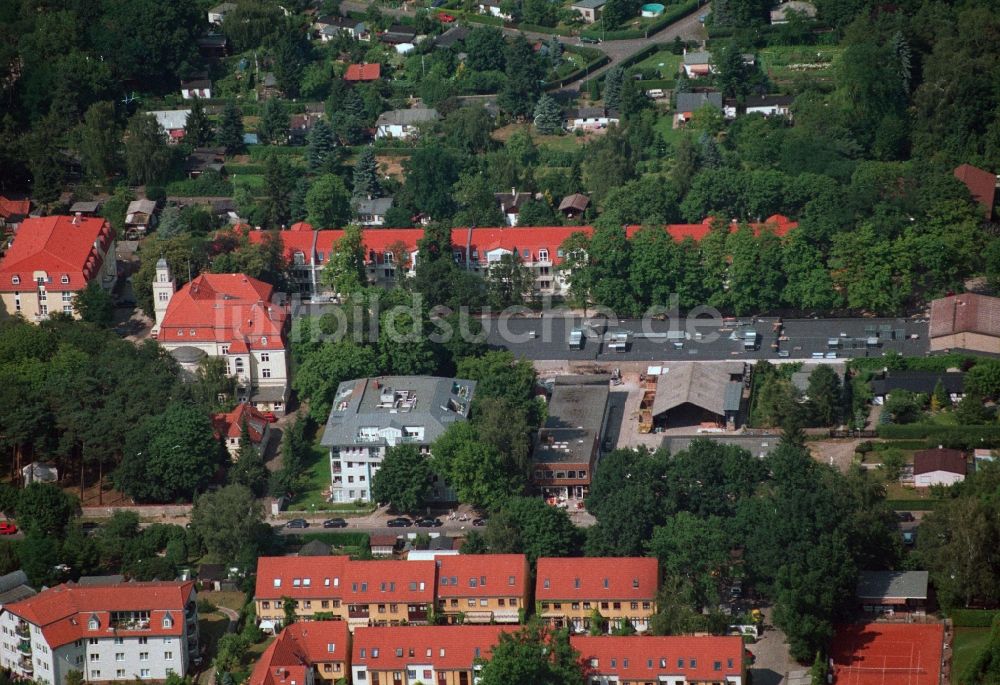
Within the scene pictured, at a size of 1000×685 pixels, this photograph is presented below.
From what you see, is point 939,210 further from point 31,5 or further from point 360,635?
point 31,5

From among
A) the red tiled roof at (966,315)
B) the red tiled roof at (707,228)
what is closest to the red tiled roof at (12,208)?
the red tiled roof at (707,228)

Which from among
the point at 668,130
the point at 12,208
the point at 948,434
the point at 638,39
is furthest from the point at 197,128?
the point at 948,434

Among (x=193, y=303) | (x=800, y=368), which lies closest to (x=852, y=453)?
(x=800, y=368)

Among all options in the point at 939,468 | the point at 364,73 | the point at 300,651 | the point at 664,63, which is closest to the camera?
the point at 300,651

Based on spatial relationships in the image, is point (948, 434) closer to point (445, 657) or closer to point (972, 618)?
point (972, 618)

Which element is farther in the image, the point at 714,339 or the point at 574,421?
the point at 714,339

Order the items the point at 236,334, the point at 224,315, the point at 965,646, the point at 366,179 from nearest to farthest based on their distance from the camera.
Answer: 1. the point at 965,646
2. the point at 236,334
3. the point at 224,315
4. the point at 366,179
